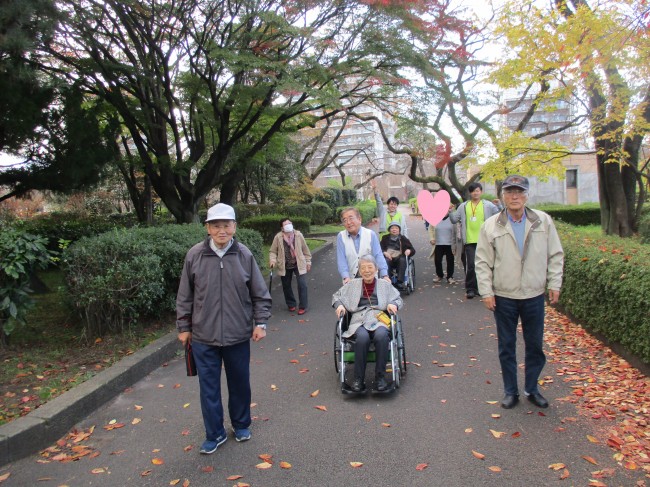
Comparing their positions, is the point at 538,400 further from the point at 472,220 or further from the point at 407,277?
the point at 407,277

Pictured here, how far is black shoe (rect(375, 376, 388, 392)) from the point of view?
173 inches

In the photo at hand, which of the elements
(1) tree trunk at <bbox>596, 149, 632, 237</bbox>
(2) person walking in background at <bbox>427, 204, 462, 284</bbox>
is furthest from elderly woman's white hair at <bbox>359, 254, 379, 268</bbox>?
(1) tree trunk at <bbox>596, 149, 632, 237</bbox>

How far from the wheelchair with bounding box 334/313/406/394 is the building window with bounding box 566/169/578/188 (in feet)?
105

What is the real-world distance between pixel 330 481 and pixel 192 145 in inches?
471

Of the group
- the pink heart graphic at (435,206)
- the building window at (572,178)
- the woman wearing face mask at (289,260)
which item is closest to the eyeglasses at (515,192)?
→ the woman wearing face mask at (289,260)

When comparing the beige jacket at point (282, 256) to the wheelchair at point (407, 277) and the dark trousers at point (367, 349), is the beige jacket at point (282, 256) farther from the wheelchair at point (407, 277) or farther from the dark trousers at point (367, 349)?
the dark trousers at point (367, 349)

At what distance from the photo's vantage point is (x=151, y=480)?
3.25 metres

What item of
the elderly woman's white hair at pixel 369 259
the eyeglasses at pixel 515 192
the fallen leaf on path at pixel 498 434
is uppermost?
the eyeglasses at pixel 515 192

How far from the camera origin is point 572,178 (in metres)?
32.6

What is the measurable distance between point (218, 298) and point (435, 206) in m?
6.88

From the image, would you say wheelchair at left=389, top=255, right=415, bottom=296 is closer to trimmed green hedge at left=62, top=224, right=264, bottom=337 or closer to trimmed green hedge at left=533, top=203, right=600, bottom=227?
trimmed green hedge at left=62, top=224, right=264, bottom=337

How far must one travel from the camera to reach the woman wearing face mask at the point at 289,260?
8328 mm

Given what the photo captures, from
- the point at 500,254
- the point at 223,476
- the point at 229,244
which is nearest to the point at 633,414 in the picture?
the point at 500,254

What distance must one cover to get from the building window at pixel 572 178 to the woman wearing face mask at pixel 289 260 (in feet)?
97.2
